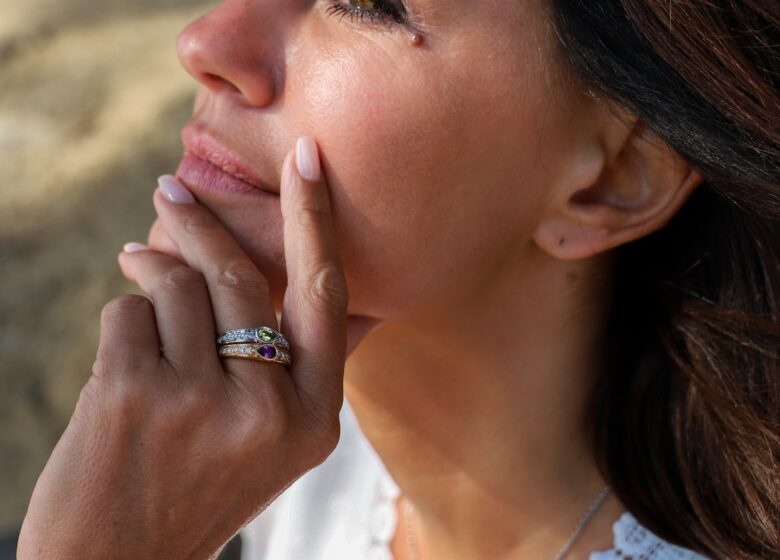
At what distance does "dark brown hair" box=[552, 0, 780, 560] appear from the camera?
1.60 metres

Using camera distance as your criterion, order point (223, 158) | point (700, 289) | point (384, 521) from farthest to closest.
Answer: point (384, 521), point (700, 289), point (223, 158)

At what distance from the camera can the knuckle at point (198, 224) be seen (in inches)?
68.3

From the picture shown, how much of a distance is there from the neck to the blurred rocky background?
1.97 meters

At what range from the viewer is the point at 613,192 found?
1.87 m

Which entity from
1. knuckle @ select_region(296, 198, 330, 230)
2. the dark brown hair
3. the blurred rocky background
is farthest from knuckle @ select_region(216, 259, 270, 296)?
the blurred rocky background

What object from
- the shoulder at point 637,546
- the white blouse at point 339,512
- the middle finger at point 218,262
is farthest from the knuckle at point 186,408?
the white blouse at point 339,512

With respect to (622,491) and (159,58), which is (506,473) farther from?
(159,58)

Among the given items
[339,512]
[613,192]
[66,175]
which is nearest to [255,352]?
[613,192]

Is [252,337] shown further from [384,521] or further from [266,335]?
[384,521]

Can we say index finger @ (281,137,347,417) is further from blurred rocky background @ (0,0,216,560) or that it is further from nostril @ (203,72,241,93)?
blurred rocky background @ (0,0,216,560)

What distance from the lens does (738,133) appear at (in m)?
1.67

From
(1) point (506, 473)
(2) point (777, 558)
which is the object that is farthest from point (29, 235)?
(2) point (777, 558)

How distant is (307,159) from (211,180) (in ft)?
0.63

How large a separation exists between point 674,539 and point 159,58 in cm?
469
